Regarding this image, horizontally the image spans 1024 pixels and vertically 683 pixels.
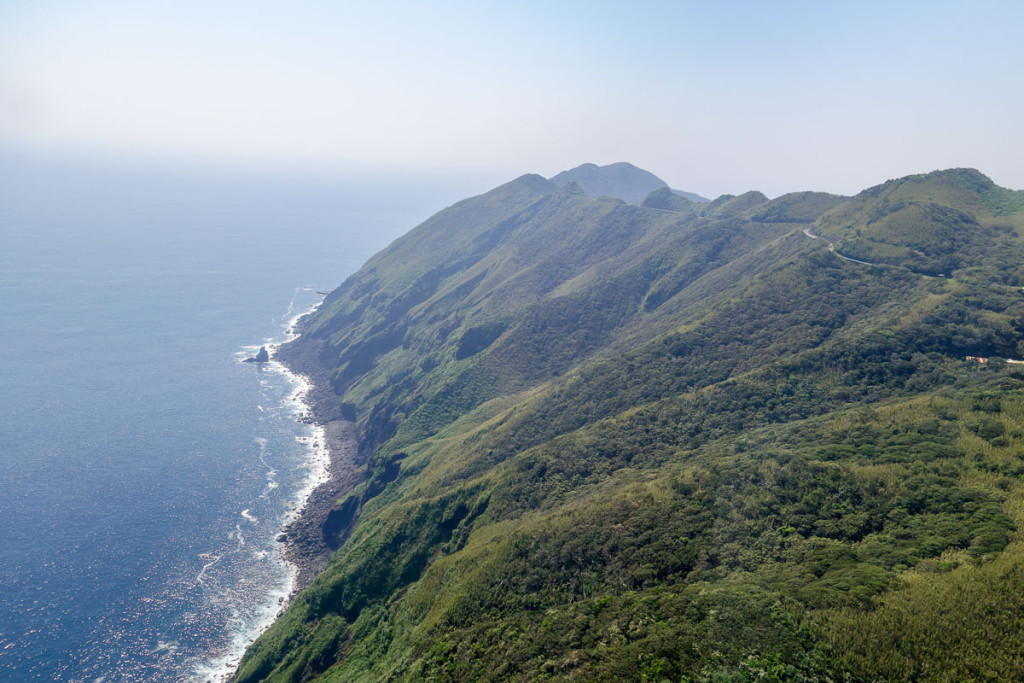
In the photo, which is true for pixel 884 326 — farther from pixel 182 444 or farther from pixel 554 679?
pixel 182 444

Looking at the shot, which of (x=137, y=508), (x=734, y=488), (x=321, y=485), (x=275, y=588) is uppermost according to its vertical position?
(x=734, y=488)

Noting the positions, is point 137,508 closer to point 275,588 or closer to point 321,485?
point 321,485

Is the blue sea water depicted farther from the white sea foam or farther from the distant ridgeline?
the distant ridgeline

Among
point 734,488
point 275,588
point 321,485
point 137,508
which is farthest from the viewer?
point 321,485

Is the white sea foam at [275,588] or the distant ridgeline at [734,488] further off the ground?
the distant ridgeline at [734,488]

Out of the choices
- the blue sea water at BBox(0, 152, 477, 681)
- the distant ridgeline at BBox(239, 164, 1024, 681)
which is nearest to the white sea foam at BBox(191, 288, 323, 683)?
the blue sea water at BBox(0, 152, 477, 681)

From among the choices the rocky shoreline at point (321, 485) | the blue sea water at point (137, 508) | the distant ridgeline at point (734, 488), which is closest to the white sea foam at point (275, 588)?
the blue sea water at point (137, 508)

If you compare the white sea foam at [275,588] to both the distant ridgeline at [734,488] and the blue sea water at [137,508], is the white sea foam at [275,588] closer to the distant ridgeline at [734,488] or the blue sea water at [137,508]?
the blue sea water at [137,508]

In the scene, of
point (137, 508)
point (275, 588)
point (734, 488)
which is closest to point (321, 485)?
point (275, 588)
